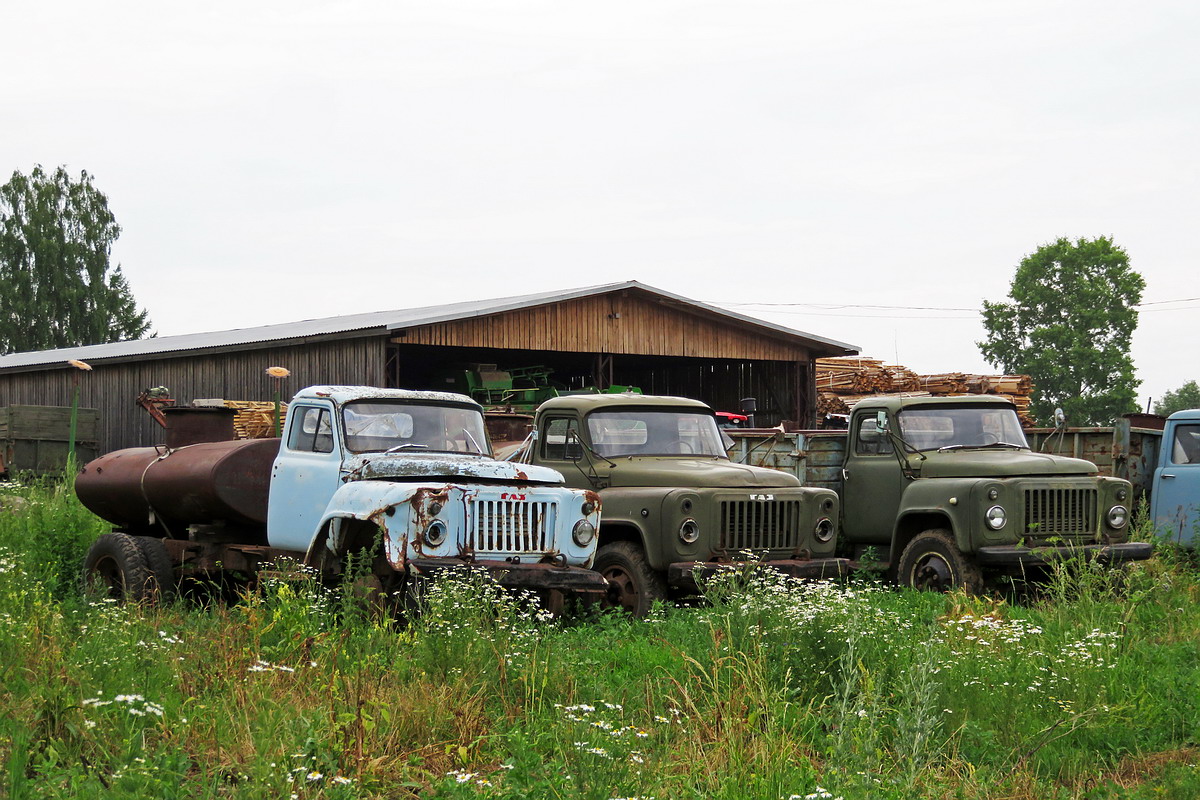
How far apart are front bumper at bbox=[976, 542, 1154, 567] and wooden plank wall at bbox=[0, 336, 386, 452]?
14132 millimetres

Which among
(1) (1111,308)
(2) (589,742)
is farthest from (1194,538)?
(1) (1111,308)

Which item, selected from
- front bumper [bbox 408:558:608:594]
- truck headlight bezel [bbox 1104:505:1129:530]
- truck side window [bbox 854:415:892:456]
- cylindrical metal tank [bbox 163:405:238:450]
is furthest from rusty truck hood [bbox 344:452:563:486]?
truck headlight bezel [bbox 1104:505:1129:530]

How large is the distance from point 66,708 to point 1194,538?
10.9 metres

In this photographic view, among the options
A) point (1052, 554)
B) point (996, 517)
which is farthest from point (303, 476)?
point (1052, 554)

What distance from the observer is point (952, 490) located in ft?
35.4

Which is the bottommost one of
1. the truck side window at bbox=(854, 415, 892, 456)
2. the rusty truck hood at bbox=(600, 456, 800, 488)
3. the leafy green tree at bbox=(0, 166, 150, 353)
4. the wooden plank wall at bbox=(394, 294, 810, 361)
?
the rusty truck hood at bbox=(600, 456, 800, 488)

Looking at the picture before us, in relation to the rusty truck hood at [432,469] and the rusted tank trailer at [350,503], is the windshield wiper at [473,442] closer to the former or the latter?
the rusted tank trailer at [350,503]

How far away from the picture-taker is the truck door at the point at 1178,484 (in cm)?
1265

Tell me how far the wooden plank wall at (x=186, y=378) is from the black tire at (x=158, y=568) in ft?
37.9

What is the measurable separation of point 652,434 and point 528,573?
3.08m

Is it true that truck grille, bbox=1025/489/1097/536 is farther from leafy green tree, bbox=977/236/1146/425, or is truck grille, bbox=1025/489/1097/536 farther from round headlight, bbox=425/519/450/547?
leafy green tree, bbox=977/236/1146/425

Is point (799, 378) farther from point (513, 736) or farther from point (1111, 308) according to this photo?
point (1111, 308)

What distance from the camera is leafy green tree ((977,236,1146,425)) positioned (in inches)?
2004

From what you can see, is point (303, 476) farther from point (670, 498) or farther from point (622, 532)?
point (670, 498)
